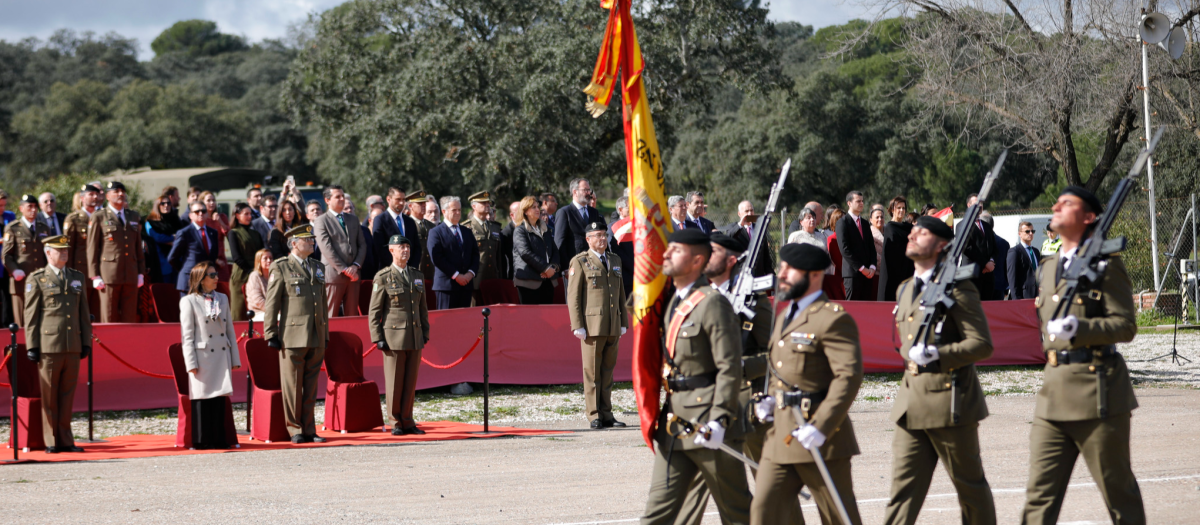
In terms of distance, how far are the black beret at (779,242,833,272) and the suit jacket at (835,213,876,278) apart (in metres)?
9.10

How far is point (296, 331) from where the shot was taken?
10508 millimetres

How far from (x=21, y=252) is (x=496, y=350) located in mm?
5412

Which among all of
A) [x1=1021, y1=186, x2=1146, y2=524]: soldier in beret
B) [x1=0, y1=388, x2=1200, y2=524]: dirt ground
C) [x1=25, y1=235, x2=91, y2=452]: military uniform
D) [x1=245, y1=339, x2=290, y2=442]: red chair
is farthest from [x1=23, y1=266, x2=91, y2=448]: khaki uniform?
[x1=1021, y1=186, x2=1146, y2=524]: soldier in beret

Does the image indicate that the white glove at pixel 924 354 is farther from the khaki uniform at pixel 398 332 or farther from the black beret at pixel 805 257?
the khaki uniform at pixel 398 332

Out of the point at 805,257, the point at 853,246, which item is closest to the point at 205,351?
the point at 805,257

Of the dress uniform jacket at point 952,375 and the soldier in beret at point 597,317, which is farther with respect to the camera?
the soldier in beret at point 597,317

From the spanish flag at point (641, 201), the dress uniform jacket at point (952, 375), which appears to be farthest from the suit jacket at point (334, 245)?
the dress uniform jacket at point (952, 375)

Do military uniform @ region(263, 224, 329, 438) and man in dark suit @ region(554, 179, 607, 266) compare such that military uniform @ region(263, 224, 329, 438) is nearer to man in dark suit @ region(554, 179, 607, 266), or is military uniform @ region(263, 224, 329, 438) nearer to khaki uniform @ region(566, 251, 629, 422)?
khaki uniform @ region(566, 251, 629, 422)

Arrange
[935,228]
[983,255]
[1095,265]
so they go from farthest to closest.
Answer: [983,255]
[935,228]
[1095,265]

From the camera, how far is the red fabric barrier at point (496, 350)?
1159cm

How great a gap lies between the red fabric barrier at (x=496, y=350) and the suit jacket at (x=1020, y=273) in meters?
0.93

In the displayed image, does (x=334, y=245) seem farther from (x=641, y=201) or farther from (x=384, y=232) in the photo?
(x=641, y=201)

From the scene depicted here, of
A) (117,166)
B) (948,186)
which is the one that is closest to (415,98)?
(948,186)

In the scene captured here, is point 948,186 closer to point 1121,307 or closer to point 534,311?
point 534,311
